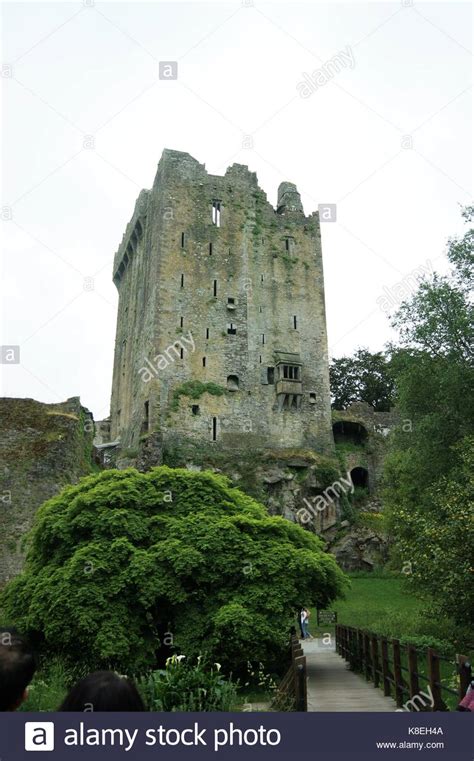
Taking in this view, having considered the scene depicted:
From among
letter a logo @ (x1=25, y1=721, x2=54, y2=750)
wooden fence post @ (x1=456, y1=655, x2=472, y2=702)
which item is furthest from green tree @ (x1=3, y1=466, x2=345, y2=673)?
letter a logo @ (x1=25, y1=721, x2=54, y2=750)

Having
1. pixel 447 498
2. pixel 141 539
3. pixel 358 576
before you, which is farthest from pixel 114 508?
pixel 358 576

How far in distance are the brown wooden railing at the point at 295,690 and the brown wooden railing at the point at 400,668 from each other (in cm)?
171

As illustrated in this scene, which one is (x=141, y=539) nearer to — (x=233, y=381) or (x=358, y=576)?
(x=358, y=576)

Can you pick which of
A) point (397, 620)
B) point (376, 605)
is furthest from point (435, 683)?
point (376, 605)

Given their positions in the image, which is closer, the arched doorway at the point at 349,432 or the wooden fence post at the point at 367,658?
the wooden fence post at the point at 367,658

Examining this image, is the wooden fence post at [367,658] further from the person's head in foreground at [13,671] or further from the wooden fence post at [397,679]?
the person's head in foreground at [13,671]

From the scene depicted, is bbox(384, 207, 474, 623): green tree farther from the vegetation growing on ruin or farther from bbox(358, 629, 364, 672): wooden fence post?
the vegetation growing on ruin

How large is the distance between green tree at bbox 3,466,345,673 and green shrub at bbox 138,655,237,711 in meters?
2.97

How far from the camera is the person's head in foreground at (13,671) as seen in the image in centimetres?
430

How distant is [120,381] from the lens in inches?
2074

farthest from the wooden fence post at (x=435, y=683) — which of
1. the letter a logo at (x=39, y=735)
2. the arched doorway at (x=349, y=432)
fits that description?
the arched doorway at (x=349, y=432)

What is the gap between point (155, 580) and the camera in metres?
14.6

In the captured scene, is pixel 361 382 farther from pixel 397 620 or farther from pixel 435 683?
pixel 435 683

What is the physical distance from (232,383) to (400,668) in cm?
3233
